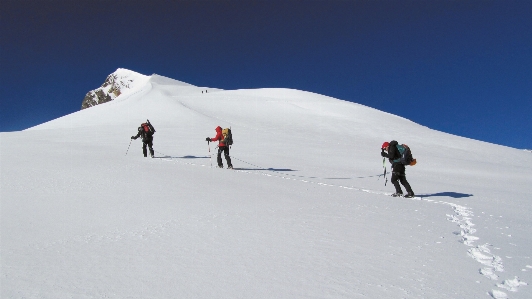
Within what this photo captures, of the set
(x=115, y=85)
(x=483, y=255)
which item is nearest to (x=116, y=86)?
(x=115, y=85)

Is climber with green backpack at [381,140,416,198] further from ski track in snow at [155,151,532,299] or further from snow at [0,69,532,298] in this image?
ski track in snow at [155,151,532,299]

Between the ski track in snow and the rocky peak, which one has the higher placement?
the rocky peak

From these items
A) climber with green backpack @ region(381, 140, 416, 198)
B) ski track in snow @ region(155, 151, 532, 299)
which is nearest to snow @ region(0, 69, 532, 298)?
ski track in snow @ region(155, 151, 532, 299)

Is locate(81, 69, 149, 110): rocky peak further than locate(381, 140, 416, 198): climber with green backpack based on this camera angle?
Yes

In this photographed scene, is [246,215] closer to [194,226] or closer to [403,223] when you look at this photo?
[194,226]

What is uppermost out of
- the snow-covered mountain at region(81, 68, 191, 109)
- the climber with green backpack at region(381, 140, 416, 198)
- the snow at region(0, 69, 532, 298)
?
the snow-covered mountain at region(81, 68, 191, 109)

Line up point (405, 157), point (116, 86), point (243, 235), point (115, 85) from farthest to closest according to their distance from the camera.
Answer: point (115, 85), point (116, 86), point (405, 157), point (243, 235)

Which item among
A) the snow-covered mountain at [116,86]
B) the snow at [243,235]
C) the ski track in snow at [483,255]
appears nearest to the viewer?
the snow at [243,235]

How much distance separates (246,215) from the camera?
5.77 meters

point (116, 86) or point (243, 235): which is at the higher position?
point (116, 86)

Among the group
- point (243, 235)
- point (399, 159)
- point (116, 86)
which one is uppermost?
point (116, 86)

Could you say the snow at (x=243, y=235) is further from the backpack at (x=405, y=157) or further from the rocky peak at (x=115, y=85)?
the rocky peak at (x=115, y=85)

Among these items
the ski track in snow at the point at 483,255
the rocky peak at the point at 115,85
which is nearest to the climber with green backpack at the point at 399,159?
the ski track in snow at the point at 483,255

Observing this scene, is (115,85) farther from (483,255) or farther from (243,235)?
(483,255)
